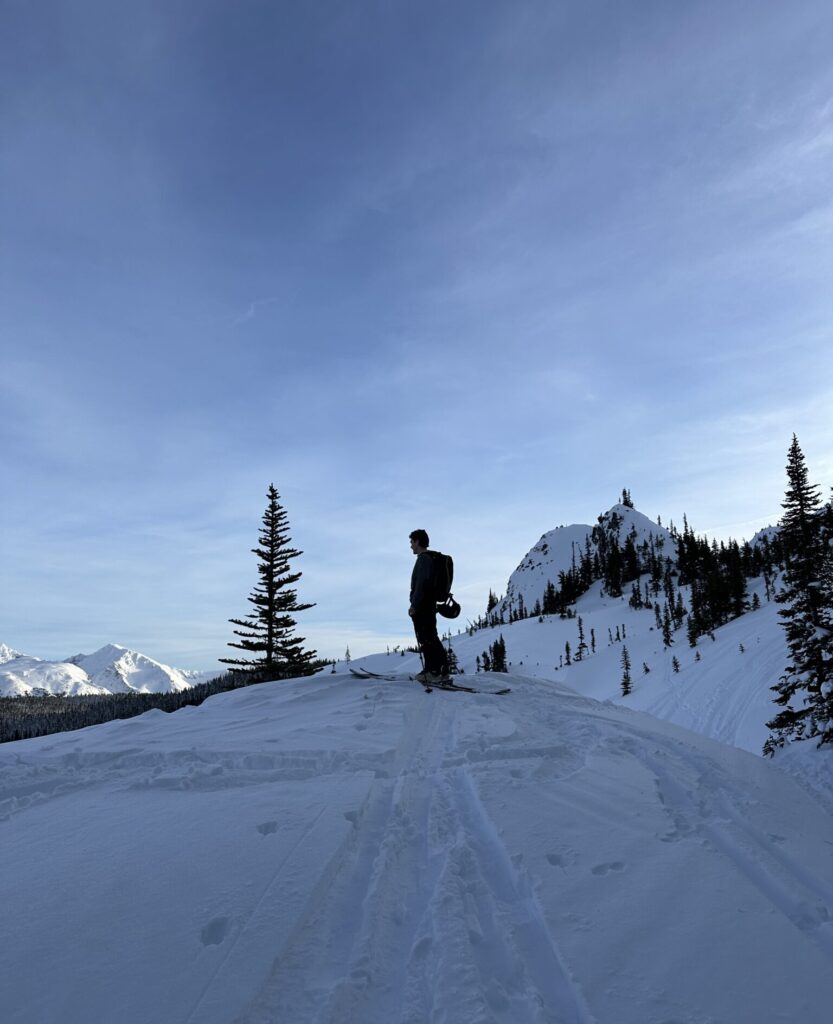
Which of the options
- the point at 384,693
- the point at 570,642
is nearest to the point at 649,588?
the point at 570,642

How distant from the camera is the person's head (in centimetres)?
1157

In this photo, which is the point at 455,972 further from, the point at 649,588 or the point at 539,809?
the point at 649,588

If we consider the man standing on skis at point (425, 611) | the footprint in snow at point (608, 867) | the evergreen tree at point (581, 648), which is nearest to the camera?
the footprint in snow at point (608, 867)

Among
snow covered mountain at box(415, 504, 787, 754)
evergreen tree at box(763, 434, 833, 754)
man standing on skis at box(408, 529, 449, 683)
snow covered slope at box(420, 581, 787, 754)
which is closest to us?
man standing on skis at box(408, 529, 449, 683)

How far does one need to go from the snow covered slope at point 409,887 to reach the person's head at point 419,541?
221 inches

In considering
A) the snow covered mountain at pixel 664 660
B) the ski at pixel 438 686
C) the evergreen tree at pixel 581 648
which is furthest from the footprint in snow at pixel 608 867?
the evergreen tree at pixel 581 648

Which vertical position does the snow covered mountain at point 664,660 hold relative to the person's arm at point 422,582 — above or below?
below

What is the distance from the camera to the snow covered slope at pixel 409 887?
2.41 meters

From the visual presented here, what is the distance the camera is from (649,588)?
12700 cm

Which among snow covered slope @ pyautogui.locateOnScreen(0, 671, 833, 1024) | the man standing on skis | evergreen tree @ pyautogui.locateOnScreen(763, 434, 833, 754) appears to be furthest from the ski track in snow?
evergreen tree @ pyautogui.locateOnScreen(763, 434, 833, 754)

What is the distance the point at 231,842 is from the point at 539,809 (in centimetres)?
241

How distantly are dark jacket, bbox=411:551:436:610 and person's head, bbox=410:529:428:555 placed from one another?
0.14 meters

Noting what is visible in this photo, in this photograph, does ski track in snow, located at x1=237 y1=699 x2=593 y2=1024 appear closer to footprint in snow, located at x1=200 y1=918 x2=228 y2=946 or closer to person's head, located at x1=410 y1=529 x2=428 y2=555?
footprint in snow, located at x1=200 y1=918 x2=228 y2=946

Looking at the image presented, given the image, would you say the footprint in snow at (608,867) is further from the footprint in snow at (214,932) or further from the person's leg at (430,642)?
the person's leg at (430,642)
